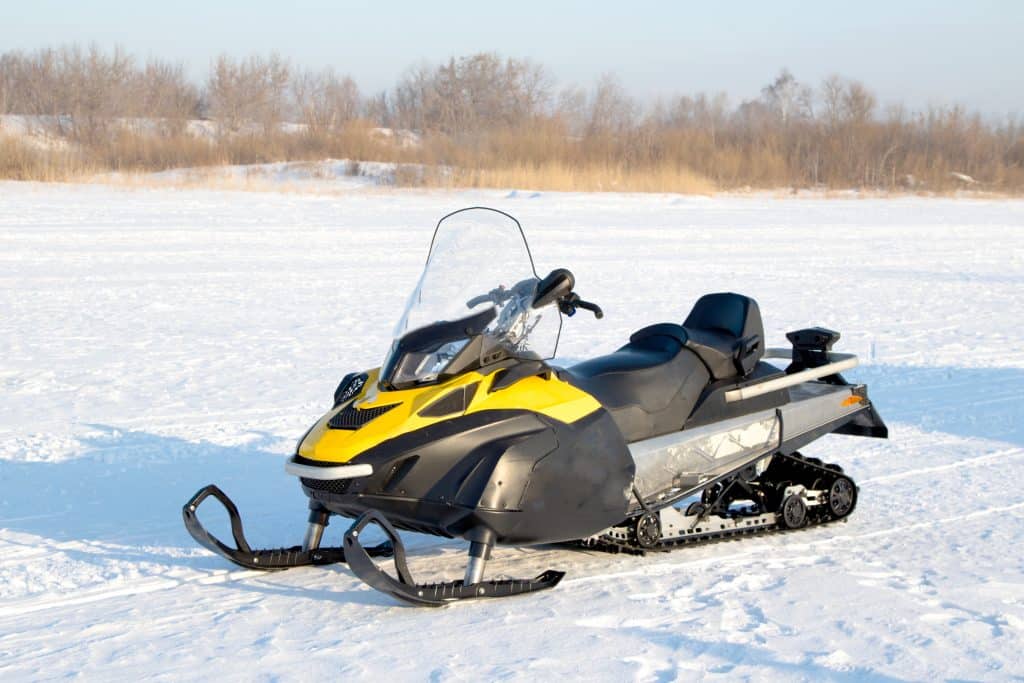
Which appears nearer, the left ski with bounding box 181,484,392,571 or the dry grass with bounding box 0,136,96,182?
the left ski with bounding box 181,484,392,571

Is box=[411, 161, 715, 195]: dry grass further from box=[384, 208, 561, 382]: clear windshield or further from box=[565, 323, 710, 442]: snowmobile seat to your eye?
box=[384, 208, 561, 382]: clear windshield

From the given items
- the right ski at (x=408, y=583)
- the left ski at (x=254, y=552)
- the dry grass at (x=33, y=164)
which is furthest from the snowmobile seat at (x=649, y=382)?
the dry grass at (x=33, y=164)

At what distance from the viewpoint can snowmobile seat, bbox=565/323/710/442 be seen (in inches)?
168

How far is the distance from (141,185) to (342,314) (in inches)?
552

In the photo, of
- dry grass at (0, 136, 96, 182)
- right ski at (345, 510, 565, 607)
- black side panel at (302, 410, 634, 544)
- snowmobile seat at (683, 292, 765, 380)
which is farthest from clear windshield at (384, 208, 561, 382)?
dry grass at (0, 136, 96, 182)

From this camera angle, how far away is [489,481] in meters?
3.76

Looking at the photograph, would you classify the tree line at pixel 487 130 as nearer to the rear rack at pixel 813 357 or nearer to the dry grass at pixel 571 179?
the dry grass at pixel 571 179

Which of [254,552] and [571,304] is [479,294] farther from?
[254,552]

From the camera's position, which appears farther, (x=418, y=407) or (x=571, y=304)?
(x=571, y=304)

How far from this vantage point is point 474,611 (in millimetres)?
3869

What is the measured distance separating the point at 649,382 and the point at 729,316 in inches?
21.9

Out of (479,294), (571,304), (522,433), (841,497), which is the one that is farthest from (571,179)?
(522,433)

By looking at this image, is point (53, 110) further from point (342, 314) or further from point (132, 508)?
point (132, 508)

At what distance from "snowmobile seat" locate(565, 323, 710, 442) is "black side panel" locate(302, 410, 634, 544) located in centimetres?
29
